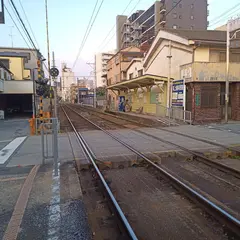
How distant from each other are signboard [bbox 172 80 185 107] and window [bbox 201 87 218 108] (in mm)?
1536

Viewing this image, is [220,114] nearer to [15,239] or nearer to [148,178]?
[148,178]

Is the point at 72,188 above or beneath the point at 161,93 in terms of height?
beneath

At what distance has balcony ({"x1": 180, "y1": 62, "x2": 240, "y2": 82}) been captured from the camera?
17.3m

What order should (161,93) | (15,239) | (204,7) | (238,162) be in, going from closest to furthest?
(15,239) < (238,162) < (161,93) < (204,7)

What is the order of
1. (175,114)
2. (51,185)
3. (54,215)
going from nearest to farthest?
(54,215)
(51,185)
(175,114)

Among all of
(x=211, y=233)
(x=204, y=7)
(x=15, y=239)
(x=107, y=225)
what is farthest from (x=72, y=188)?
(x=204, y=7)

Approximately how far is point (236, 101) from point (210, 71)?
3.12m

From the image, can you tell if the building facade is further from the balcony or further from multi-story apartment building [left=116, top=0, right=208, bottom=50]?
multi-story apartment building [left=116, top=0, right=208, bottom=50]

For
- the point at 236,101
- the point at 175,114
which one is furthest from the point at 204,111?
the point at 236,101

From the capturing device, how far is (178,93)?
19.2 metres

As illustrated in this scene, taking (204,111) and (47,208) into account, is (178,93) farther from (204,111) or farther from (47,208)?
(47,208)

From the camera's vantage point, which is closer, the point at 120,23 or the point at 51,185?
the point at 51,185

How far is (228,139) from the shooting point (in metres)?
10.6

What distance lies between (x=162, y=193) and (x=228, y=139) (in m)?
6.89
